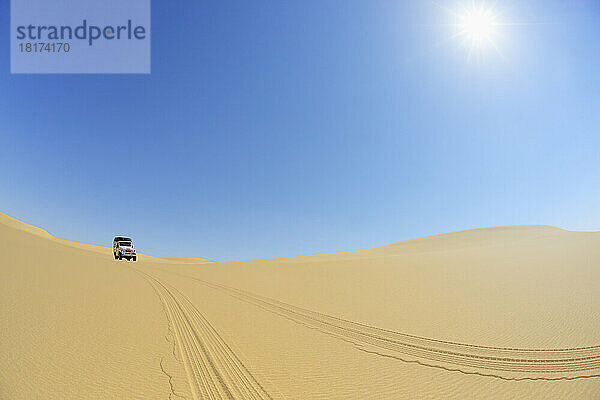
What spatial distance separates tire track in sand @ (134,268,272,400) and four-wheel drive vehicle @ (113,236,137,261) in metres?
28.4

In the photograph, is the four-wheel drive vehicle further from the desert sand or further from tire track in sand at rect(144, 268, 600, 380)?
tire track in sand at rect(144, 268, 600, 380)

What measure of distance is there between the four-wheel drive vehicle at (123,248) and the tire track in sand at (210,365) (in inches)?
1118

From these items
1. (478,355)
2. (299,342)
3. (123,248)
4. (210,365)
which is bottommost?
(478,355)

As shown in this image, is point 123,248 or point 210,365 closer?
point 210,365

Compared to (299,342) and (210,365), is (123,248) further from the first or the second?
(210,365)

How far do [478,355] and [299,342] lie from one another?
384 cm

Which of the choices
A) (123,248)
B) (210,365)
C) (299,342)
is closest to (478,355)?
(299,342)

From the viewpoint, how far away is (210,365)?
469 cm

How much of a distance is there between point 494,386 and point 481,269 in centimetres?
1340

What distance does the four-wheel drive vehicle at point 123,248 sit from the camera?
99.6 ft

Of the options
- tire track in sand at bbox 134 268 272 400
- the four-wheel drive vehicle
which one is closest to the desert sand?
tire track in sand at bbox 134 268 272 400

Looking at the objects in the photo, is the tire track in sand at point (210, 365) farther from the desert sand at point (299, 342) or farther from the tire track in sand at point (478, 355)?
the tire track in sand at point (478, 355)

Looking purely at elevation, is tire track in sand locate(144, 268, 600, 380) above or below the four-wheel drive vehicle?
below

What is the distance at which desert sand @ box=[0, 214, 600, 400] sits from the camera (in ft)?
13.5
